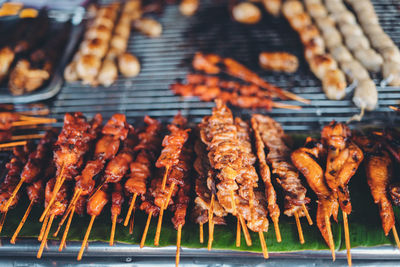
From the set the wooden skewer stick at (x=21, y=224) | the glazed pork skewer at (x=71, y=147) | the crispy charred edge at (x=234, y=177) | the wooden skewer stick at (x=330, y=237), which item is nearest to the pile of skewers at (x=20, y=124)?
the glazed pork skewer at (x=71, y=147)

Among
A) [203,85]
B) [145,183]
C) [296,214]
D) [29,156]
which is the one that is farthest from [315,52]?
[29,156]

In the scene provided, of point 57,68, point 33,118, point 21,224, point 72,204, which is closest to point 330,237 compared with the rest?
point 72,204

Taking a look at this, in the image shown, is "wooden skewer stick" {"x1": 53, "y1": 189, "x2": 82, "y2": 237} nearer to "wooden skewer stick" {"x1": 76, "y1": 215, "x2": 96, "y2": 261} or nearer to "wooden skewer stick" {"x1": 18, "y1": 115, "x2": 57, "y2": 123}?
"wooden skewer stick" {"x1": 76, "y1": 215, "x2": 96, "y2": 261}

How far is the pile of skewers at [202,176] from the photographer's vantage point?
113 inches

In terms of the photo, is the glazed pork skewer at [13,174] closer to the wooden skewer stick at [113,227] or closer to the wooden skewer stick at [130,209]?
the wooden skewer stick at [113,227]

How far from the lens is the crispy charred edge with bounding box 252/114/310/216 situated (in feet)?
9.66

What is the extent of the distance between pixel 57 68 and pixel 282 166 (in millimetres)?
4412

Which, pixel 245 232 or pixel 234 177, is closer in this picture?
pixel 245 232

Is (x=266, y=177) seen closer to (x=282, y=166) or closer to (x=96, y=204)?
(x=282, y=166)

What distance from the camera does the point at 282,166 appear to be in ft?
10.7

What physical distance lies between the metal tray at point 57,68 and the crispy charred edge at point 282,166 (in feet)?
11.5

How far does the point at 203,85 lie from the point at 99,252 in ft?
10.0

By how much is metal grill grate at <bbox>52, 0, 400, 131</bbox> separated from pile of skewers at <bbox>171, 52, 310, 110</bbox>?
0.14m

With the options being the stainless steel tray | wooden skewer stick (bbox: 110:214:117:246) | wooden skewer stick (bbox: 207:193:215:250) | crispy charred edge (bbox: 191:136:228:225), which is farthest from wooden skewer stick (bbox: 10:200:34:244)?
wooden skewer stick (bbox: 207:193:215:250)
